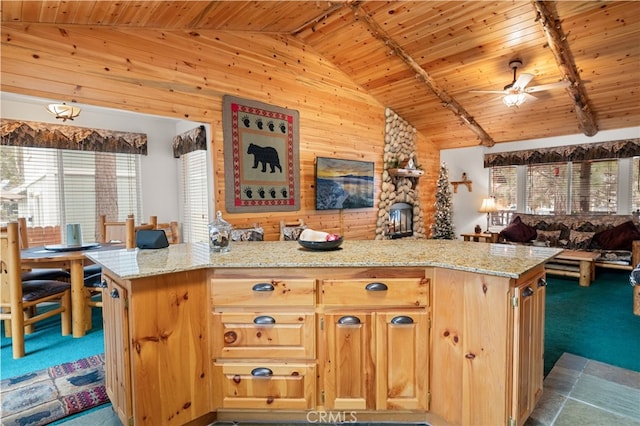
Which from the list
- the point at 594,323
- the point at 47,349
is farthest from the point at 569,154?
the point at 47,349

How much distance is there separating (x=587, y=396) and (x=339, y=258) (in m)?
1.89

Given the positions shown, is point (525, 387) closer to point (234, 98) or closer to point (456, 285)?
point (456, 285)

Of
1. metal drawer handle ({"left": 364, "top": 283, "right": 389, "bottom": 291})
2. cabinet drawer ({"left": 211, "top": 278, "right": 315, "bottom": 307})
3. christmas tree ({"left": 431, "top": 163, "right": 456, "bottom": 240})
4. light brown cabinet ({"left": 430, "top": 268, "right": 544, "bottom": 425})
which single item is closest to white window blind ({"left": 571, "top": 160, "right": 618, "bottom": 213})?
christmas tree ({"left": 431, "top": 163, "right": 456, "bottom": 240})

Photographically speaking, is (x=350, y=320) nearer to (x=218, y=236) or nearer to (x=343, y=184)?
(x=218, y=236)

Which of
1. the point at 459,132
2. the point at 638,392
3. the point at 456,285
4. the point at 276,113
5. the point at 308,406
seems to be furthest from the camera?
the point at 459,132

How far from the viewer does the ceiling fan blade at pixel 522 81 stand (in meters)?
4.14

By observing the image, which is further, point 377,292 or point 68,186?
point 68,186

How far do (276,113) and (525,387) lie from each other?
4019 millimetres

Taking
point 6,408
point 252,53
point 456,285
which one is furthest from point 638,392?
point 252,53

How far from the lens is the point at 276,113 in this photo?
4.66 m

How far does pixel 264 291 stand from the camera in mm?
1846

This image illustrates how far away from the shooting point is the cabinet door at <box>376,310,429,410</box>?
1839 mm

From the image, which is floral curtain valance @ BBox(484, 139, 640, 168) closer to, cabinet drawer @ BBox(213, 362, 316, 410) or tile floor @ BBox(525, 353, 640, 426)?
tile floor @ BBox(525, 353, 640, 426)

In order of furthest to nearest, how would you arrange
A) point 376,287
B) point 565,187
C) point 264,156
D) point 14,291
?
point 565,187 → point 264,156 → point 14,291 → point 376,287
